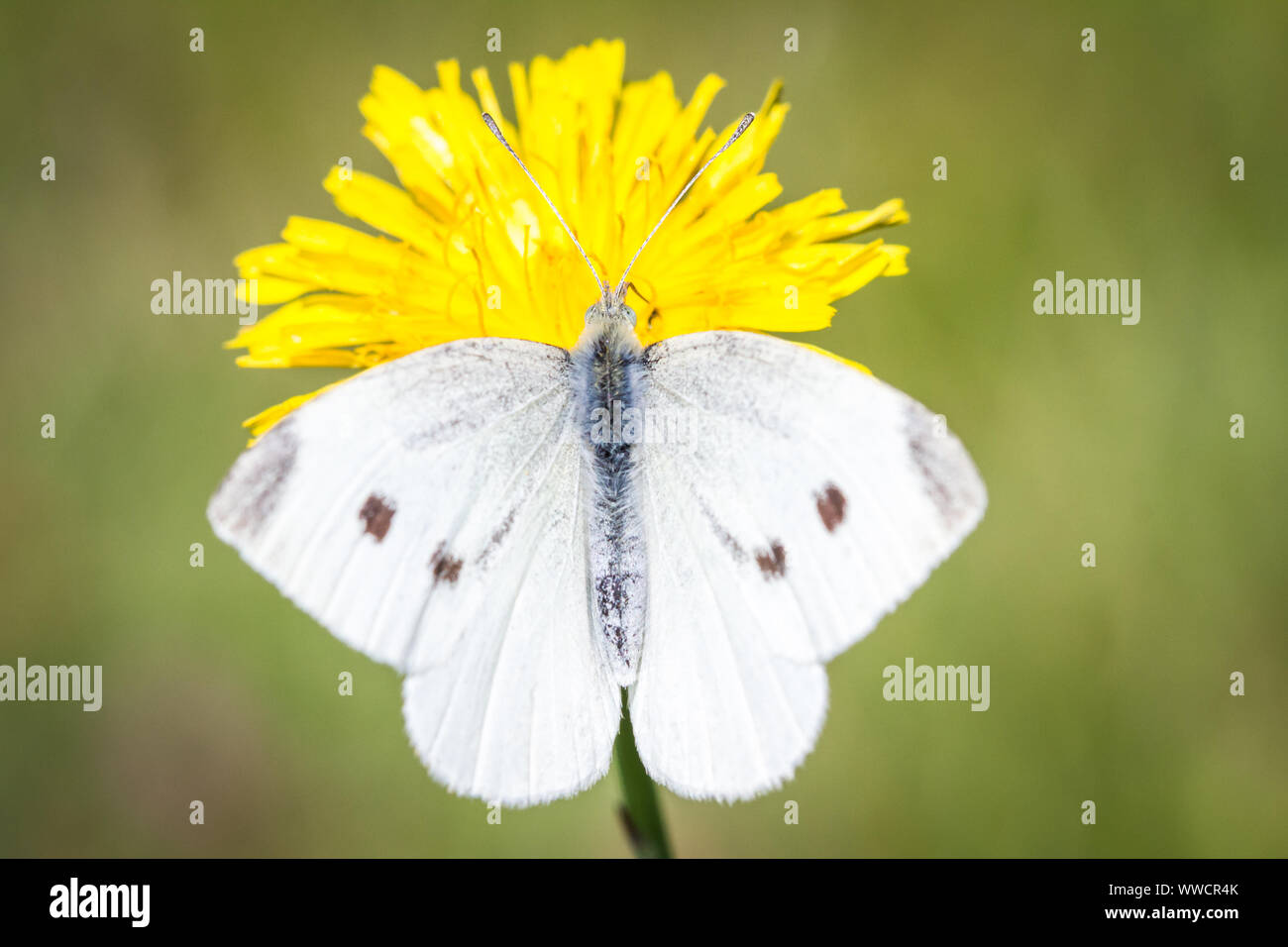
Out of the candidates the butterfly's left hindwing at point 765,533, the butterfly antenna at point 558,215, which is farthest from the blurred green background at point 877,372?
the butterfly's left hindwing at point 765,533

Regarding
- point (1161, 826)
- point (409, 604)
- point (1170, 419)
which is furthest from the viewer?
point (1170, 419)

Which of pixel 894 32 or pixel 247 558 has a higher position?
pixel 894 32

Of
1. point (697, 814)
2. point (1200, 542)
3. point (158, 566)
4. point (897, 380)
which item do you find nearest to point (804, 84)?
point (897, 380)

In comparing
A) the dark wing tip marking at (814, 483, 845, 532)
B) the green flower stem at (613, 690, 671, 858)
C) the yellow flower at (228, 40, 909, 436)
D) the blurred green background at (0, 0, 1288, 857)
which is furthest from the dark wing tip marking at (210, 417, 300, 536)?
the blurred green background at (0, 0, 1288, 857)
